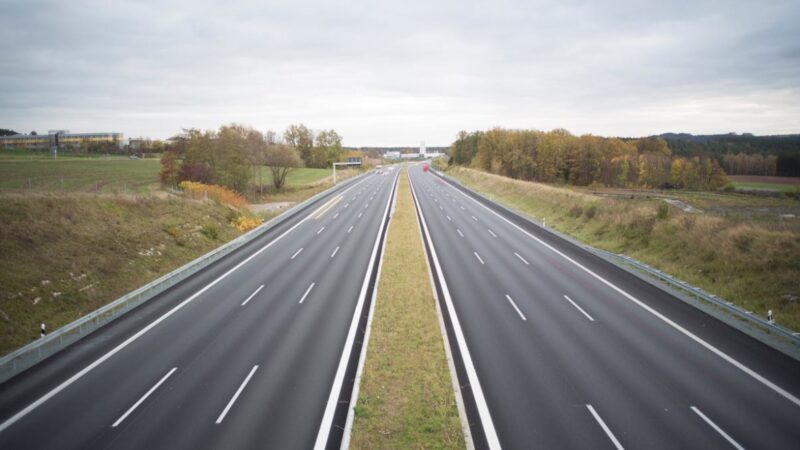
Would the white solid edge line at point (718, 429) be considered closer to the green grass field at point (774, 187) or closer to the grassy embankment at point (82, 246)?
the grassy embankment at point (82, 246)

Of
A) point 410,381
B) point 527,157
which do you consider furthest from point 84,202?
point 527,157

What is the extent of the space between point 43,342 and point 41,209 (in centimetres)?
1500

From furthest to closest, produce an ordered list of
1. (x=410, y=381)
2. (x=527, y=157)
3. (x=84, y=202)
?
(x=527, y=157)
(x=84, y=202)
(x=410, y=381)

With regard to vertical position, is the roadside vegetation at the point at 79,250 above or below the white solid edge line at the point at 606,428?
above

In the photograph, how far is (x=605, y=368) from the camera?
39.7ft

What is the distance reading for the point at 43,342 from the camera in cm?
1304

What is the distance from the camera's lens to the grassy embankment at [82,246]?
16641 mm

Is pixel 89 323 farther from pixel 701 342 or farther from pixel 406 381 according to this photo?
pixel 701 342

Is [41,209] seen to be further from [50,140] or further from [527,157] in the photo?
[50,140]

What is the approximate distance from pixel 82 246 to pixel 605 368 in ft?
83.0

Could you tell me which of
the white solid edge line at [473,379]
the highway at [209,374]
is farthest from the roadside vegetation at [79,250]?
the white solid edge line at [473,379]

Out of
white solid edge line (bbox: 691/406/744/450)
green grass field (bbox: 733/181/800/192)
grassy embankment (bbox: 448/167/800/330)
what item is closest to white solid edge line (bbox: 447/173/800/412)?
white solid edge line (bbox: 691/406/744/450)

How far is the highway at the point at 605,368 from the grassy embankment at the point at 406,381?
2.12 ft

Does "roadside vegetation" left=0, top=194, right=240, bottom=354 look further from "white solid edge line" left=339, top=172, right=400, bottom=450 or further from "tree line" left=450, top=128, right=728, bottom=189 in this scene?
"tree line" left=450, top=128, right=728, bottom=189
